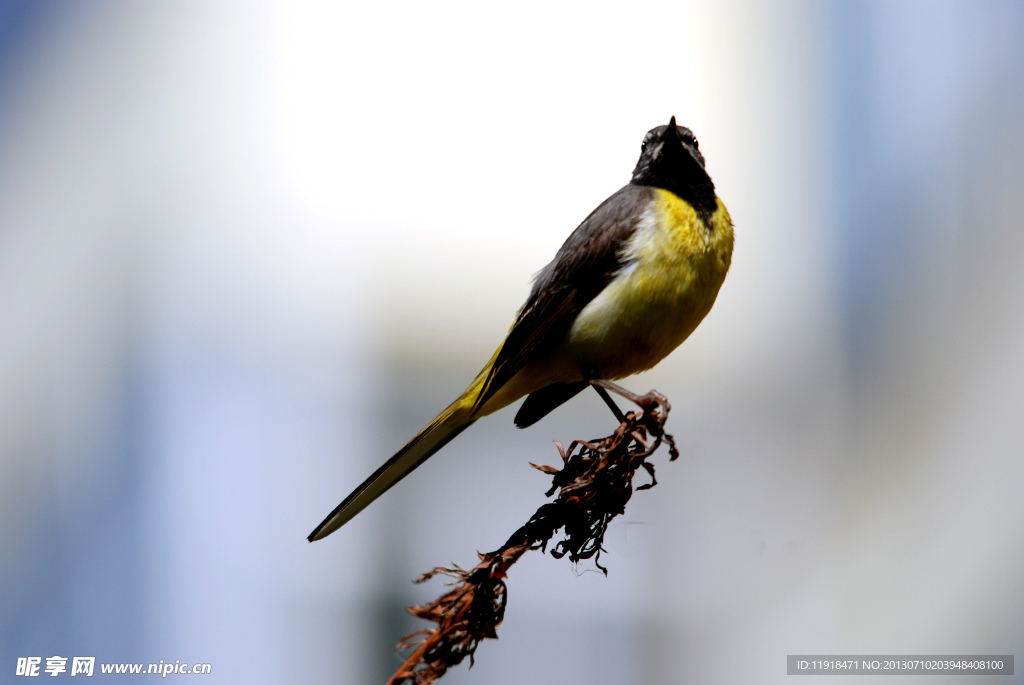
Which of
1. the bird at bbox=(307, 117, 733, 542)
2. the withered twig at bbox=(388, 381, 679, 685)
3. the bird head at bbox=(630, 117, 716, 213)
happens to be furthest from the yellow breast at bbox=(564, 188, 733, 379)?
the withered twig at bbox=(388, 381, 679, 685)

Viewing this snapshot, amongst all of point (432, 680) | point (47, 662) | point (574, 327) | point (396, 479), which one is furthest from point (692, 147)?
point (47, 662)

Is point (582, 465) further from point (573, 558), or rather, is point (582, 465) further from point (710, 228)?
point (710, 228)

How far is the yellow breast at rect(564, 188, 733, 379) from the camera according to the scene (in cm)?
416

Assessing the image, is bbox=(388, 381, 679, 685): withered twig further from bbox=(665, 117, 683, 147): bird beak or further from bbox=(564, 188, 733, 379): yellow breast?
bbox=(665, 117, 683, 147): bird beak

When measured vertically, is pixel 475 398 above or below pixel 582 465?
above

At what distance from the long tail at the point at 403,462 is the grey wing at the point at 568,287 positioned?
150 mm

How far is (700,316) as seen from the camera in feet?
14.2

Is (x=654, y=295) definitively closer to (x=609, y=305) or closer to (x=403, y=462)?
(x=609, y=305)

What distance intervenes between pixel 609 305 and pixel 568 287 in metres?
0.32

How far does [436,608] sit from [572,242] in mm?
2816

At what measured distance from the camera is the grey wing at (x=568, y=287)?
4.35 meters

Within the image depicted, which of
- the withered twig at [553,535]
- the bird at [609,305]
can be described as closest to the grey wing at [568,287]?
the bird at [609,305]

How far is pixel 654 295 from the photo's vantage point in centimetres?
414

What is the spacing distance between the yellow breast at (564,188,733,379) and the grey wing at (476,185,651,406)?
0.22 ft
